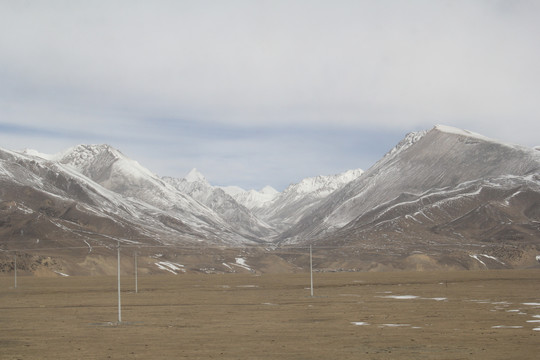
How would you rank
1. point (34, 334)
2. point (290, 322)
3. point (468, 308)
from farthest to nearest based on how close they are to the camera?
point (468, 308) < point (290, 322) < point (34, 334)

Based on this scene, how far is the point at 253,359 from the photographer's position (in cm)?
3203

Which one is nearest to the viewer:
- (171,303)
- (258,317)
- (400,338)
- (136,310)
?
(400,338)

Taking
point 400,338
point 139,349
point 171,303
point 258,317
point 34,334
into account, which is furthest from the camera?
point 171,303

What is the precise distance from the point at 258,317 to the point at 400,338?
1905 cm

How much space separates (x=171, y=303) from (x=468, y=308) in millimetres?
32664

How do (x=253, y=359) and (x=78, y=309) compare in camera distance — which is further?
(x=78, y=309)

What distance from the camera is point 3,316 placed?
61656 millimetres

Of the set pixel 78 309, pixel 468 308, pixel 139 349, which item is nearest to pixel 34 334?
pixel 139 349

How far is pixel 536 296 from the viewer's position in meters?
78.3

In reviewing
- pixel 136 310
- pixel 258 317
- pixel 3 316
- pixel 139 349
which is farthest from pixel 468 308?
pixel 3 316

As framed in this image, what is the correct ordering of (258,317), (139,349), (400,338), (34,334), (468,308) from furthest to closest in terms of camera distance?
1. (468,308)
2. (258,317)
3. (34,334)
4. (400,338)
5. (139,349)

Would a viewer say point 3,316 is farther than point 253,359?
Yes

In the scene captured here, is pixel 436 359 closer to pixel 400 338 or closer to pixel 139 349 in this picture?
pixel 400 338

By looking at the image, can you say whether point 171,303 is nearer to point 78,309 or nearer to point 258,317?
point 78,309
